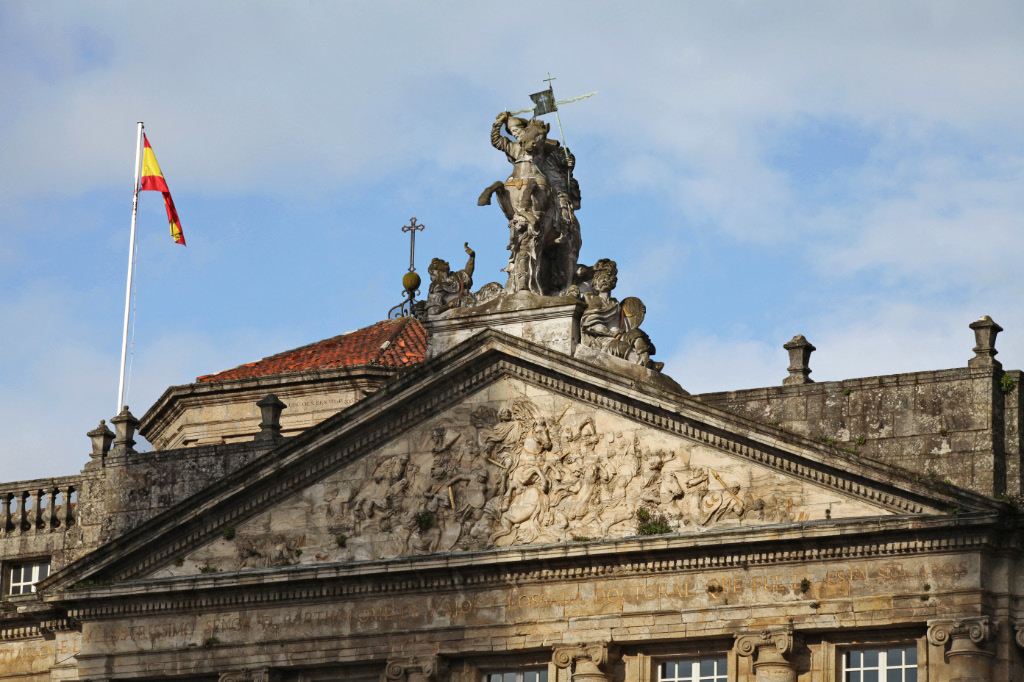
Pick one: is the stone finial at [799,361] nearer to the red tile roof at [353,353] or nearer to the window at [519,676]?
the window at [519,676]

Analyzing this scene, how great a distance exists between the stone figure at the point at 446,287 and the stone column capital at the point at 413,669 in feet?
18.3

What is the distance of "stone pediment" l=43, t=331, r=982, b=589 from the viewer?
37.8m

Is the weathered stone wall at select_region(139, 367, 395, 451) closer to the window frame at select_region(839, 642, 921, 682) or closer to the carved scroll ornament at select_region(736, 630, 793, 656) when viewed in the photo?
the carved scroll ornament at select_region(736, 630, 793, 656)

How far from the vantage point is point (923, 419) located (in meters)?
38.3

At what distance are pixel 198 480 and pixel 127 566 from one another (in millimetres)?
2034

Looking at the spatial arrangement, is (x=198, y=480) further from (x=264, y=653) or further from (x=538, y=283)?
(x=538, y=283)

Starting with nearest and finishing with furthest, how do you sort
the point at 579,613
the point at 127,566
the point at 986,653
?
the point at 986,653 → the point at 579,613 → the point at 127,566

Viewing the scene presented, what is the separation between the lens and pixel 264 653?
132 feet

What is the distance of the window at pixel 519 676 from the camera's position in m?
39.0

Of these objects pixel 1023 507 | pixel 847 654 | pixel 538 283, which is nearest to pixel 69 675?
pixel 538 283

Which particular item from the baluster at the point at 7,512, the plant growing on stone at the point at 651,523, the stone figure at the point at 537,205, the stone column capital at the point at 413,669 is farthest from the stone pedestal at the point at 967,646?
the baluster at the point at 7,512

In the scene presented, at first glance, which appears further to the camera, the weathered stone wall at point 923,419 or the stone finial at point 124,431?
the stone finial at point 124,431

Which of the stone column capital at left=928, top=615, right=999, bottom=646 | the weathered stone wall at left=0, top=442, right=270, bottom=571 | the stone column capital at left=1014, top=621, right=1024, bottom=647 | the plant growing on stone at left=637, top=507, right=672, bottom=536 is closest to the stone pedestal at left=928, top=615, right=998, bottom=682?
the stone column capital at left=928, top=615, right=999, bottom=646

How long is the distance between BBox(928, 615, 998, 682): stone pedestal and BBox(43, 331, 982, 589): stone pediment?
1695mm
